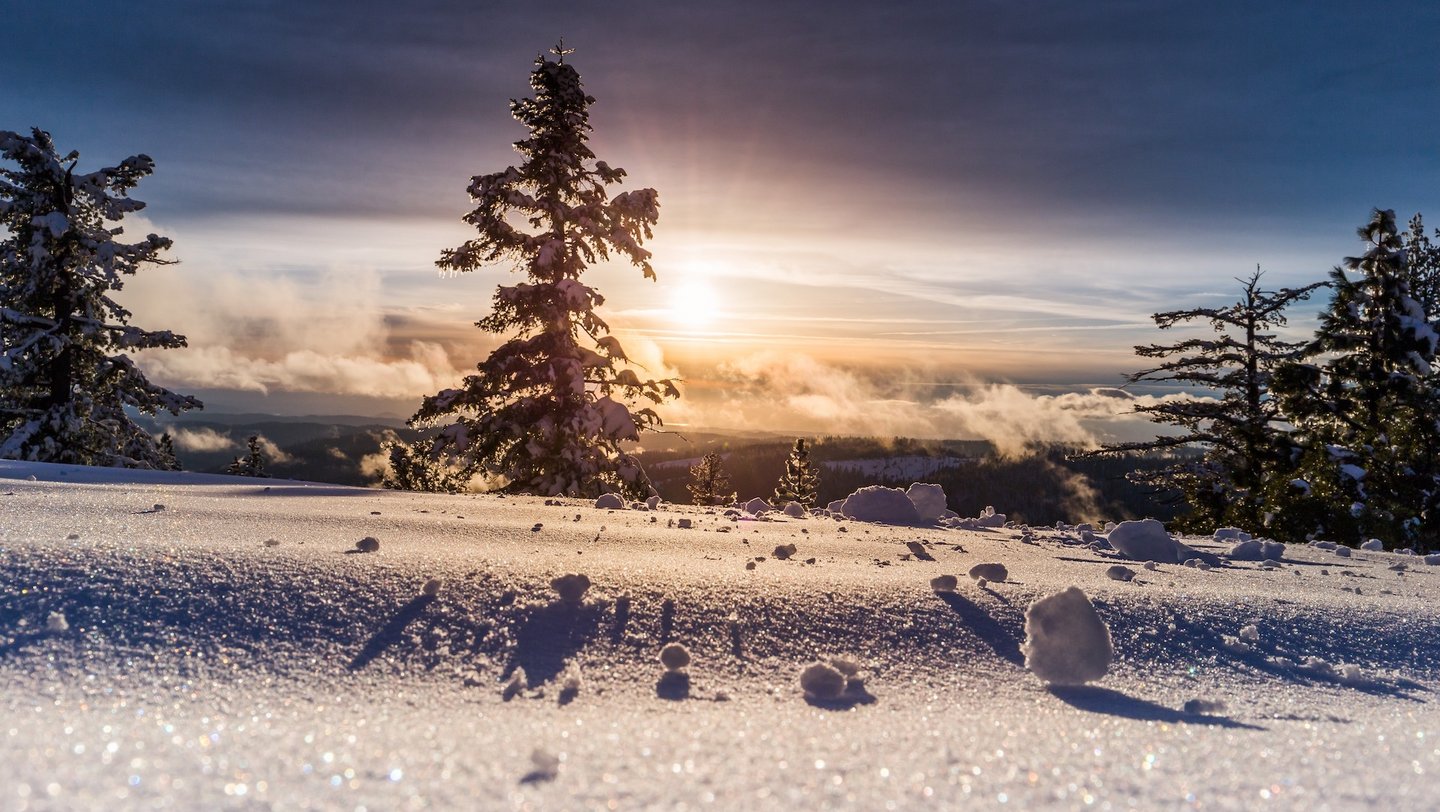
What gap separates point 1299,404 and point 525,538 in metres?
18.2

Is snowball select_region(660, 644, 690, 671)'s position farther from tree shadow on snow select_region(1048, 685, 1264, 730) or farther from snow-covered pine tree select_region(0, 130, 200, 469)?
snow-covered pine tree select_region(0, 130, 200, 469)

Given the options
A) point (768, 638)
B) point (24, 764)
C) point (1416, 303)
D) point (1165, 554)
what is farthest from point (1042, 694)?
point (1416, 303)

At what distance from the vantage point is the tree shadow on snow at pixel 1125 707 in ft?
6.12

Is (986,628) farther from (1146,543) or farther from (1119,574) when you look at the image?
(1146,543)

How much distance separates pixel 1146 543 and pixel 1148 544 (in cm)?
1

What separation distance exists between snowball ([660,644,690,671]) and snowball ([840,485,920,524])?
4.53m

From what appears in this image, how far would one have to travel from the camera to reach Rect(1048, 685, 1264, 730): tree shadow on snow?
73.5 inches

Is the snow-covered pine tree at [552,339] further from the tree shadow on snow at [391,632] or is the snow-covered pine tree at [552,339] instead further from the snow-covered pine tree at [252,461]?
the snow-covered pine tree at [252,461]

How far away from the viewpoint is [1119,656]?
2.42m

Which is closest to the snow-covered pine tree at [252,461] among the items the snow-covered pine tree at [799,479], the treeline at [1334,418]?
the snow-covered pine tree at [799,479]

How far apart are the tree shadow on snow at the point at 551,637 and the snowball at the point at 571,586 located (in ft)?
0.08

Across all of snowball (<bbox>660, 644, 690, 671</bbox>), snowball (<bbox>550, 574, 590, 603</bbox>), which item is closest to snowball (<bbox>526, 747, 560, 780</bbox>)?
snowball (<bbox>660, 644, 690, 671</bbox>)

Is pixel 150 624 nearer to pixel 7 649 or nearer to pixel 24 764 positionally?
pixel 7 649

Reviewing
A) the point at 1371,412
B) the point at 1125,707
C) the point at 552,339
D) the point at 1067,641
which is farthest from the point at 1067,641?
the point at 1371,412
